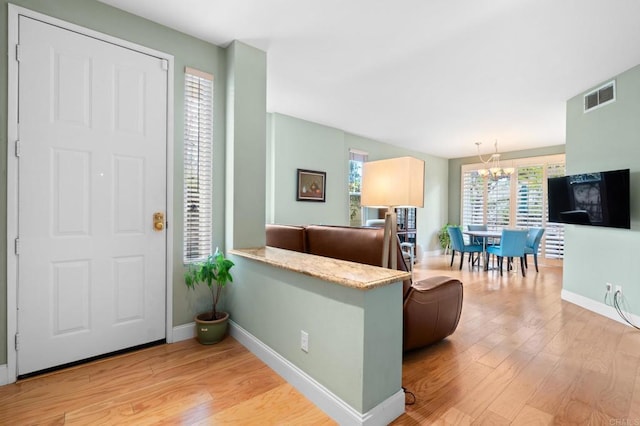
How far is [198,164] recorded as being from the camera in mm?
2668

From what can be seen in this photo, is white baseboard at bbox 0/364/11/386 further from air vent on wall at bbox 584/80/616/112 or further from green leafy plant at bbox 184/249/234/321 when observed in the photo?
air vent on wall at bbox 584/80/616/112

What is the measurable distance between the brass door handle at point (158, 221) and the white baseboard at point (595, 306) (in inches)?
181

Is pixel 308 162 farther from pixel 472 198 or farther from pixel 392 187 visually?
pixel 472 198

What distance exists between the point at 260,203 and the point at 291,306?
1.11m

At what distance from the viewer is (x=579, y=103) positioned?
3.73m

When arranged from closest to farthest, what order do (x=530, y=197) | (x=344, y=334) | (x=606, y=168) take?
(x=344, y=334), (x=606, y=168), (x=530, y=197)

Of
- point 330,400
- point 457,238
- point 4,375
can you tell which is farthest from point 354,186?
point 4,375

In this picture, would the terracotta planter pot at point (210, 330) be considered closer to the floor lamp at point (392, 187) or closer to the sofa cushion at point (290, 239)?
the sofa cushion at point (290, 239)

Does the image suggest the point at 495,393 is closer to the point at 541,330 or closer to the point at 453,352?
the point at 453,352

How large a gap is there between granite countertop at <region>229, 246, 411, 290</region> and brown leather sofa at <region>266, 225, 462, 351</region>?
19.7 inches

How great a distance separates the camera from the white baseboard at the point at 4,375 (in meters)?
1.90

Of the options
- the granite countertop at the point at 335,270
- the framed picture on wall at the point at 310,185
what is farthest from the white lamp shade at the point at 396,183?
the framed picture on wall at the point at 310,185

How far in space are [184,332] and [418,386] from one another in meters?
1.92

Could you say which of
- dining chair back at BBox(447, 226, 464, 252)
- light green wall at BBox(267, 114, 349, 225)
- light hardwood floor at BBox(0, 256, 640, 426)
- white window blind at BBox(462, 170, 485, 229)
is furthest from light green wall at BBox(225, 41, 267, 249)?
white window blind at BBox(462, 170, 485, 229)
